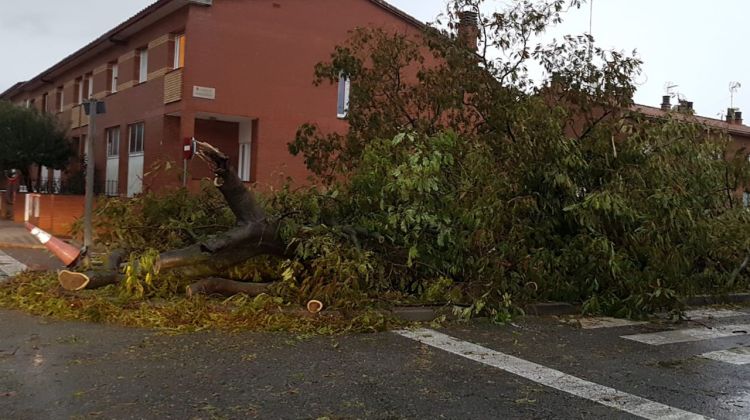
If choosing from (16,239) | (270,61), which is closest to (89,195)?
(16,239)

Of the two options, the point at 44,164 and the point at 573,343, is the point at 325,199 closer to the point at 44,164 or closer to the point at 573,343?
the point at 573,343

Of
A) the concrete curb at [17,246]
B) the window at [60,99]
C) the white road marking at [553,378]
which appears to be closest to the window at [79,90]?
the window at [60,99]

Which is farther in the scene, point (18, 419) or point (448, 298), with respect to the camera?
point (448, 298)

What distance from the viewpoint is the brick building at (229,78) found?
18.9 m

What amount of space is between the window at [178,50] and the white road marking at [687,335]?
53.6 ft

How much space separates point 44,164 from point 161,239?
18.7 meters

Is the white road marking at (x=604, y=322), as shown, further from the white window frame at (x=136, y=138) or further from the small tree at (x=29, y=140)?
the small tree at (x=29, y=140)

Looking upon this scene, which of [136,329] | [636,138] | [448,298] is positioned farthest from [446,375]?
[636,138]

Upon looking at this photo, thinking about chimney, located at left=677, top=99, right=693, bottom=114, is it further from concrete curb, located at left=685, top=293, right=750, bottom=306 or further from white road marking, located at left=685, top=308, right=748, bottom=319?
white road marking, located at left=685, top=308, right=748, bottom=319

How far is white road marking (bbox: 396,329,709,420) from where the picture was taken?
4754mm

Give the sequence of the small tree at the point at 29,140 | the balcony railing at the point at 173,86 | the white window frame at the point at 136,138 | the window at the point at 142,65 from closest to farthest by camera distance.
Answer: the balcony railing at the point at 173,86 → the white window frame at the point at 136,138 → the window at the point at 142,65 → the small tree at the point at 29,140

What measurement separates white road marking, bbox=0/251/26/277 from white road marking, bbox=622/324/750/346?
897 cm

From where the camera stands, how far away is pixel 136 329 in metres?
6.63

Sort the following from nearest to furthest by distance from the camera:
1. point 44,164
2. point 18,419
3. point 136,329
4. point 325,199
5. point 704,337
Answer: point 18,419 < point 136,329 < point 704,337 < point 325,199 < point 44,164
